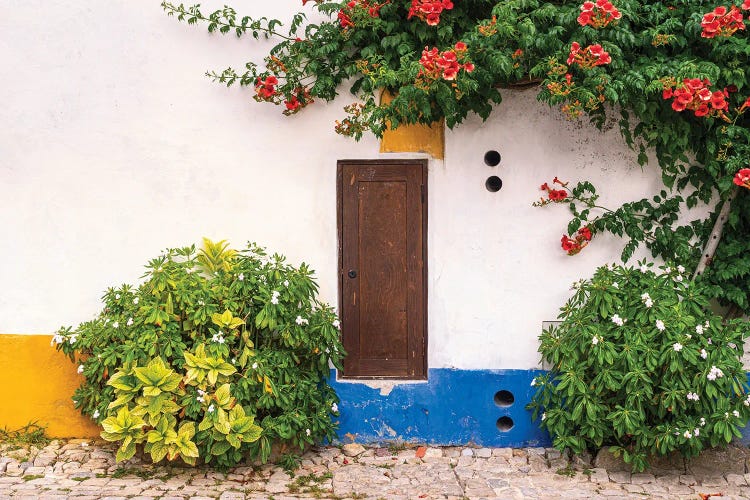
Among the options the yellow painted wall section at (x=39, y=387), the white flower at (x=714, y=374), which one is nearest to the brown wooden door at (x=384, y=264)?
the white flower at (x=714, y=374)

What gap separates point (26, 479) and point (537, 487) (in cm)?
325

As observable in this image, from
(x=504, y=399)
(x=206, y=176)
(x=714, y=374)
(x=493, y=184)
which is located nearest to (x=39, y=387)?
(x=206, y=176)

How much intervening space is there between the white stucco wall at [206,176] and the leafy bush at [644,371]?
1.28 ft

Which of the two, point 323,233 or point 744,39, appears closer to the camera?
point 744,39

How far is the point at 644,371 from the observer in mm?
4918

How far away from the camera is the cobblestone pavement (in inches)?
193

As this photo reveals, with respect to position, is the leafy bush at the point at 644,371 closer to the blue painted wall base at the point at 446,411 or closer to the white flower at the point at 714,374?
the white flower at the point at 714,374

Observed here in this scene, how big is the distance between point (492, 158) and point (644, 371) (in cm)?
178

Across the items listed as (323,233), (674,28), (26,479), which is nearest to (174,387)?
(26,479)

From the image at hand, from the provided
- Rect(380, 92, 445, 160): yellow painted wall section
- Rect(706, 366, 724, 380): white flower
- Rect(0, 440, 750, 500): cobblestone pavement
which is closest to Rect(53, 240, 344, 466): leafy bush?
Rect(0, 440, 750, 500): cobblestone pavement

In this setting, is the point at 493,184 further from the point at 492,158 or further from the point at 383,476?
→ the point at 383,476

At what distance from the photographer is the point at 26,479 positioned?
16.6 ft

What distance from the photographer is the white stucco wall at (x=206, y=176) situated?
5582 millimetres

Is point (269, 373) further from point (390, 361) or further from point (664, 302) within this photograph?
point (664, 302)
